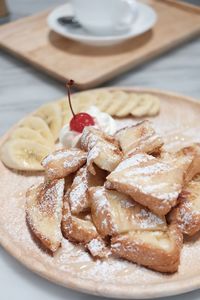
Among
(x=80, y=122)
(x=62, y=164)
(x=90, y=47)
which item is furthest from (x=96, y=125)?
(x=90, y=47)

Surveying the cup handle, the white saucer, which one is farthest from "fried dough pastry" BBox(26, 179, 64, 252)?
the cup handle

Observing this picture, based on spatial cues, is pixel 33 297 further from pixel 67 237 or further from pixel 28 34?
pixel 28 34

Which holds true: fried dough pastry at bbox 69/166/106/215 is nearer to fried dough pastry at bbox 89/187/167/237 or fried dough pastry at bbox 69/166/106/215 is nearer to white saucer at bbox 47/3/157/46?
fried dough pastry at bbox 89/187/167/237

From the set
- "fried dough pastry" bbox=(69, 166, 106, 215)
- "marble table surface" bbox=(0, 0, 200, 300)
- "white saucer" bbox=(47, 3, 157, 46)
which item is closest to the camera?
"fried dough pastry" bbox=(69, 166, 106, 215)

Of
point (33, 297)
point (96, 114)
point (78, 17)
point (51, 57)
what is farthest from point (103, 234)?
point (78, 17)

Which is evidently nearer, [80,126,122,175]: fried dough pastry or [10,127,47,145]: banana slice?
[80,126,122,175]: fried dough pastry

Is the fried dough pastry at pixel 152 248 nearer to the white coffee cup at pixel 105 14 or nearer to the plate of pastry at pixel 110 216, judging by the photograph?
the plate of pastry at pixel 110 216

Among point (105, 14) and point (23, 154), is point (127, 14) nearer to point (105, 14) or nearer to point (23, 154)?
point (105, 14)
